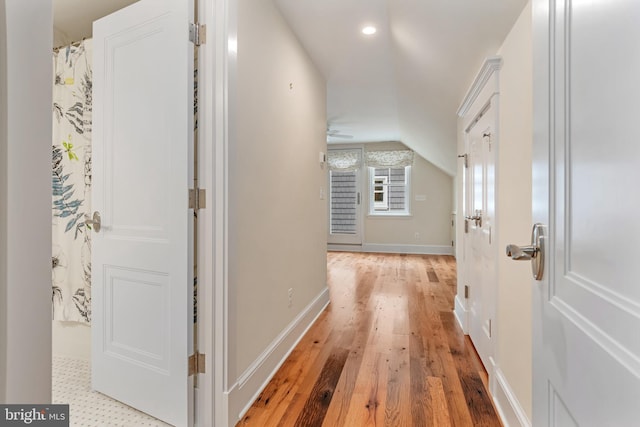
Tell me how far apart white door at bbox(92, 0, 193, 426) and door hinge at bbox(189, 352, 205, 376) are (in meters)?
0.03

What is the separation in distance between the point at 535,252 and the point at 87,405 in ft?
6.95

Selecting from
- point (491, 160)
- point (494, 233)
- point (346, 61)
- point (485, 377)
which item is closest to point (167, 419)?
point (485, 377)

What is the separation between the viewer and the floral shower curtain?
1969 millimetres

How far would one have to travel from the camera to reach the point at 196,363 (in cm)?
148

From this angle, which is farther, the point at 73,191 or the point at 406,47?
the point at 406,47

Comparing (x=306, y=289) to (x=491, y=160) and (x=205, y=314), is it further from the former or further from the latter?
(x=491, y=160)

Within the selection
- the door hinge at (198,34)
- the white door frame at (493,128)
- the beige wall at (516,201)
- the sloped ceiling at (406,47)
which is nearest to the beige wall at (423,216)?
the sloped ceiling at (406,47)

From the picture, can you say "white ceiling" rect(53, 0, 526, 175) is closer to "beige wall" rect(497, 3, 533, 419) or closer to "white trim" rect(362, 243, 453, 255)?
"beige wall" rect(497, 3, 533, 419)

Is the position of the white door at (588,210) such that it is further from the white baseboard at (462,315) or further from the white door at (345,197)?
the white door at (345,197)

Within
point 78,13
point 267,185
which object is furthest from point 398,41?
point 78,13

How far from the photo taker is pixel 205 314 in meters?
1.46

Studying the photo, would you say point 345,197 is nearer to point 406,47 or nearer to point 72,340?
point 406,47

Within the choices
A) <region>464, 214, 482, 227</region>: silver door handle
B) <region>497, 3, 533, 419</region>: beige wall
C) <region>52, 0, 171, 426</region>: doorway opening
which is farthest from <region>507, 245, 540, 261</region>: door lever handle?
<region>52, 0, 171, 426</region>: doorway opening

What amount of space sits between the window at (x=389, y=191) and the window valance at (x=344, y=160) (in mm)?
385
